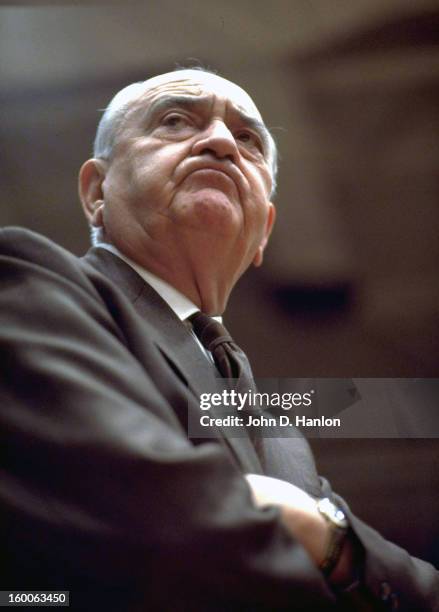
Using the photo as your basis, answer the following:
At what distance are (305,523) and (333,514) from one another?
0.17ft

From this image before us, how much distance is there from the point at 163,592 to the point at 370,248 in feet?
4.98

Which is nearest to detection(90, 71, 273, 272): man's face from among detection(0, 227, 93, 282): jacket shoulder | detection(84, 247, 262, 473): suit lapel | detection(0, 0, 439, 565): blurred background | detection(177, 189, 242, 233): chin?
detection(177, 189, 242, 233): chin

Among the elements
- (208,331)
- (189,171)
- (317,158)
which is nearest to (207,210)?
(189,171)

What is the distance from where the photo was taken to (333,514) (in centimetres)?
78

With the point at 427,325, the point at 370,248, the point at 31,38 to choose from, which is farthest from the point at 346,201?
the point at 31,38

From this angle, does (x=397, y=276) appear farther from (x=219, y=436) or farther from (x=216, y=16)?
(x=219, y=436)

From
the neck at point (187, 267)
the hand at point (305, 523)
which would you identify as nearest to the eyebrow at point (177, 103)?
the neck at point (187, 267)

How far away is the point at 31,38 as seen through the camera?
1.87m

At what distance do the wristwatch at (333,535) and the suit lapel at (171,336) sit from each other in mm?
124

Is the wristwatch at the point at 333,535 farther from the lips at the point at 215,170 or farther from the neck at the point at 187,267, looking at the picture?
the lips at the point at 215,170

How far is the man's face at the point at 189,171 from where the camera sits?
1.22 m

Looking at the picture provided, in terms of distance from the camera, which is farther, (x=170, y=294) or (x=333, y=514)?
(x=170, y=294)

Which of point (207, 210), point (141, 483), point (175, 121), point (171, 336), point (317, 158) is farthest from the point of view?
point (317, 158)

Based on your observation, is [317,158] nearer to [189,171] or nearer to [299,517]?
[189,171]
